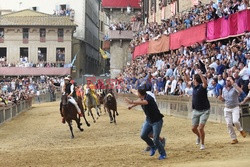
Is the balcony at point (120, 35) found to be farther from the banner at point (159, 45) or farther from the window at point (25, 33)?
the banner at point (159, 45)

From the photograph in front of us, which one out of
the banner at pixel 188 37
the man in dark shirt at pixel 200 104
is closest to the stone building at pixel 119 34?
the banner at pixel 188 37

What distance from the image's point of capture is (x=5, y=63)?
244ft

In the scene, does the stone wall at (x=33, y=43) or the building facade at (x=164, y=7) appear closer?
the building facade at (x=164, y=7)

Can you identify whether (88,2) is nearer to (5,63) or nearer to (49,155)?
(5,63)

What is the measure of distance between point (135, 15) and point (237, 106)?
53518 millimetres

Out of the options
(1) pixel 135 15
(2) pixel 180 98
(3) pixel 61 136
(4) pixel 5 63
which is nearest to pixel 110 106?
(2) pixel 180 98

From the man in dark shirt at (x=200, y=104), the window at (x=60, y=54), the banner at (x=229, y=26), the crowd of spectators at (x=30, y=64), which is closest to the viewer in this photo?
the man in dark shirt at (x=200, y=104)

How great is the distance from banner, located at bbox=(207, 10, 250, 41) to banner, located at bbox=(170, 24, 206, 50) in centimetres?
116

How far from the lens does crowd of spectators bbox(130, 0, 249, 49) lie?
27.2 metres

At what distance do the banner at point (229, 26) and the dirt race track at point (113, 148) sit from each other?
543cm

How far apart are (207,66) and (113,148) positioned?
10506 mm

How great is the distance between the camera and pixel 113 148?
16.7m

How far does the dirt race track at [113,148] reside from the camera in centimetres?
1361

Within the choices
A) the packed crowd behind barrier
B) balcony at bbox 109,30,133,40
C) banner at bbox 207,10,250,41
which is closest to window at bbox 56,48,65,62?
the packed crowd behind barrier
